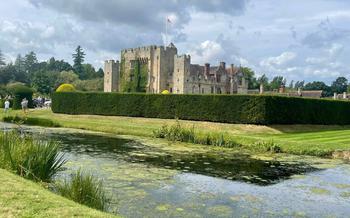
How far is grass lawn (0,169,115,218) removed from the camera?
585 cm

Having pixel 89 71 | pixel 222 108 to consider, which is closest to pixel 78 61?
pixel 89 71

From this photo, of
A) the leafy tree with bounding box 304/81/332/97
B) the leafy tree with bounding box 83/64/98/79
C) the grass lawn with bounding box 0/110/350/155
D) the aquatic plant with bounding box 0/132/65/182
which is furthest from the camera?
the leafy tree with bounding box 83/64/98/79

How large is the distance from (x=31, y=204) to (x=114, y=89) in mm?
62928

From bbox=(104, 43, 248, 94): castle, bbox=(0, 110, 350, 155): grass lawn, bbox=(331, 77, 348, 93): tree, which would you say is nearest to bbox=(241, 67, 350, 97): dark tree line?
bbox=(331, 77, 348, 93): tree

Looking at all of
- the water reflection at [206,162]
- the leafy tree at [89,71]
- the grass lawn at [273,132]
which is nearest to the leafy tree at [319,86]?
the leafy tree at [89,71]

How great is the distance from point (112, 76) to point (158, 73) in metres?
9.15

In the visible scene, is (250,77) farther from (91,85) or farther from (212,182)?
(212,182)

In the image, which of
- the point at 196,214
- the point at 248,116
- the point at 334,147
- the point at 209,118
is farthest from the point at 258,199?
the point at 209,118

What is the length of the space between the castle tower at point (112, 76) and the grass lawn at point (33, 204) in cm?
6135

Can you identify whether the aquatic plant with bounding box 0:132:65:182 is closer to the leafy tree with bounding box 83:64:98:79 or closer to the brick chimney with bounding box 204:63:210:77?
the brick chimney with bounding box 204:63:210:77

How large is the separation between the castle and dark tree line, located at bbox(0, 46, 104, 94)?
20.8 m

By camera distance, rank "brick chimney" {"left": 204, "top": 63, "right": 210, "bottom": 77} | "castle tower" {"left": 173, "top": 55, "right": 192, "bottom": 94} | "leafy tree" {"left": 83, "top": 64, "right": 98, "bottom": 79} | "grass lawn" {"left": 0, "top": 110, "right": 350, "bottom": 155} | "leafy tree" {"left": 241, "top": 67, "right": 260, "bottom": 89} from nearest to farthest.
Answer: "grass lawn" {"left": 0, "top": 110, "right": 350, "bottom": 155}, "castle tower" {"left": 173, "top": 55, "right": 192, "bottom": 94}, "brick chimney" {"left": 204, "top": 63, "right": 210, "bottom": 77}, "leafy tree" {"left": 241, "top": 67, "right": 260, "bottom": 89}, "leafy tree" {"left": 83, "top": 64, "right": 98, "bottom": 79}

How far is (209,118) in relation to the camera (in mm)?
28750

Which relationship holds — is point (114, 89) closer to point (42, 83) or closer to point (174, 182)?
point (42, 83)
